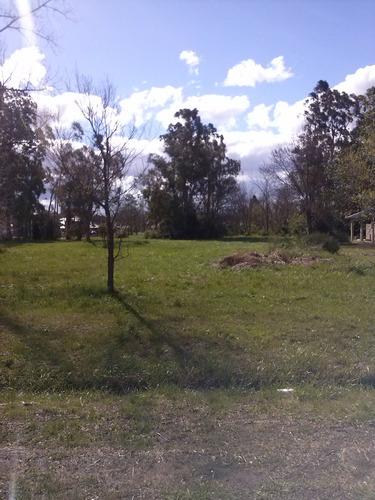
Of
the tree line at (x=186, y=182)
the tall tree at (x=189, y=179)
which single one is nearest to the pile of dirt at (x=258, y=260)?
the tree line at (x=186, y=182)

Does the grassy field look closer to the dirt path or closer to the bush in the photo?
the dirt path

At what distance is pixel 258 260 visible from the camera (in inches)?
687

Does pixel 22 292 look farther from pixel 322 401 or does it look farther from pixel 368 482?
pixel 368 482

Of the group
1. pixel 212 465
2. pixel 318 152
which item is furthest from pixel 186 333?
pixel 318 152

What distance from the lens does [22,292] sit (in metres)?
11.8

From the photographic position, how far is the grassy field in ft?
12.4

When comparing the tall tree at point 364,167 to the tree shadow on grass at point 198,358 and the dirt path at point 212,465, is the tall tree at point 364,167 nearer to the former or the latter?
the tree shadow on grass at point 198,358

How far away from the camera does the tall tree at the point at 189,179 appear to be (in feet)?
185

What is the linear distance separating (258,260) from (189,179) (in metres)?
40.9

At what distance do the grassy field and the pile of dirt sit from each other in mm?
5231

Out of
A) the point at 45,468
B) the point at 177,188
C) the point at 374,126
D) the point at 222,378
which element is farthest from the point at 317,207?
the point at 45,468

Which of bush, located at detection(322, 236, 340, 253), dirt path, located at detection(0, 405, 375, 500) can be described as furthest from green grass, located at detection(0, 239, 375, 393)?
bush, located at detection(322, 236, 340, 253)

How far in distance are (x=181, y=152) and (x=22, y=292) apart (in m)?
46.4

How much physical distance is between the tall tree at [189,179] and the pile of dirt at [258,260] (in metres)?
38.5
